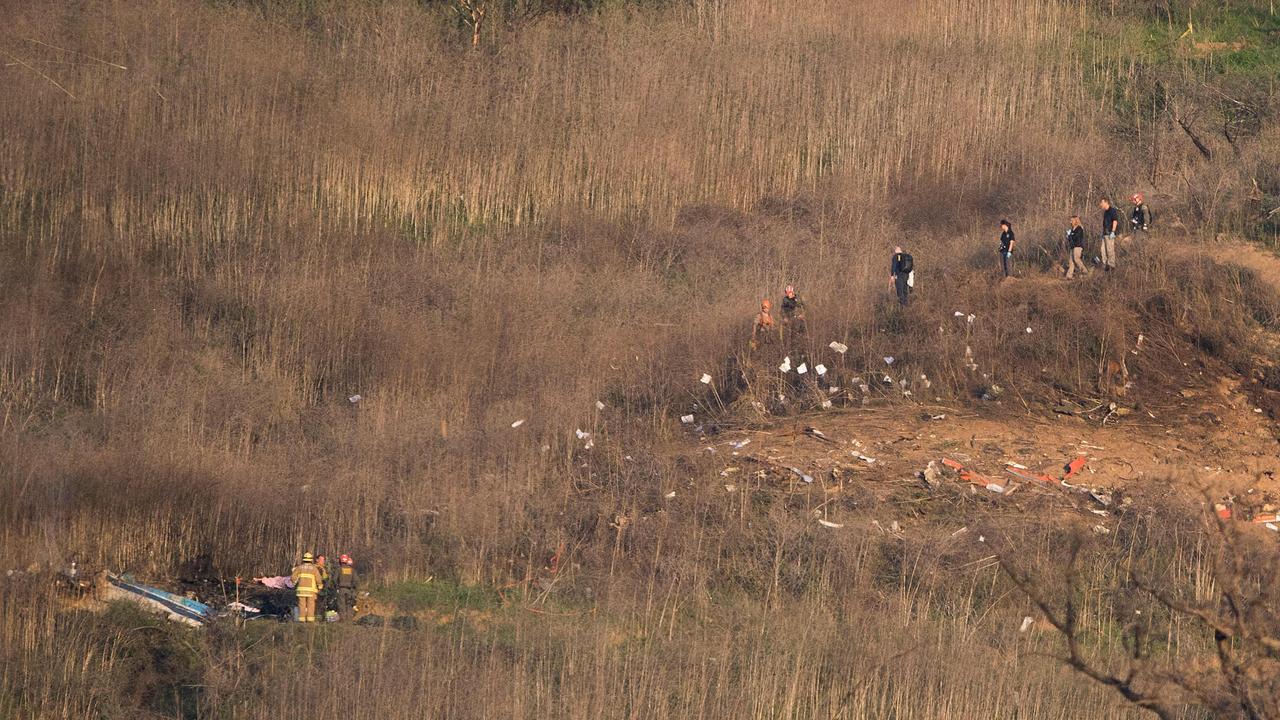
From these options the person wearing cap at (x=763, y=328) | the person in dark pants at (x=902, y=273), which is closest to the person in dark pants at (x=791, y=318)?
the person wearing cap at (x=763, y=328)

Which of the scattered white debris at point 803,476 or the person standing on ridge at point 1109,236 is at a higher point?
the person standing on ridge at point 1109,236

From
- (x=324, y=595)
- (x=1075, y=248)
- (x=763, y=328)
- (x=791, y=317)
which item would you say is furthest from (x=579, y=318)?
(x=324, y=595)

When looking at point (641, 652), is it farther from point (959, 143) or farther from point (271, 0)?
point (271, 0)

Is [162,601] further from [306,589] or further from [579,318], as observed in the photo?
[579,318]

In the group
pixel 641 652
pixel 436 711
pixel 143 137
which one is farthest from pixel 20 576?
pixel 143 137

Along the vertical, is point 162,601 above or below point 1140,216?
below

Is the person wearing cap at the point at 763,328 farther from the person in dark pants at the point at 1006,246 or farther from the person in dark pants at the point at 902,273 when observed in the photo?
the person in dark pants at the point at 1006,246

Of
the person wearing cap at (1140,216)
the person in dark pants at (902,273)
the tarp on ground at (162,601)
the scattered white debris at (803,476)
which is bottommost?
the tarp on ground at (162,601)

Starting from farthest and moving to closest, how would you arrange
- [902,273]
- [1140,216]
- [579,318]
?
[579,318] < [1140,216] < [902,273]
